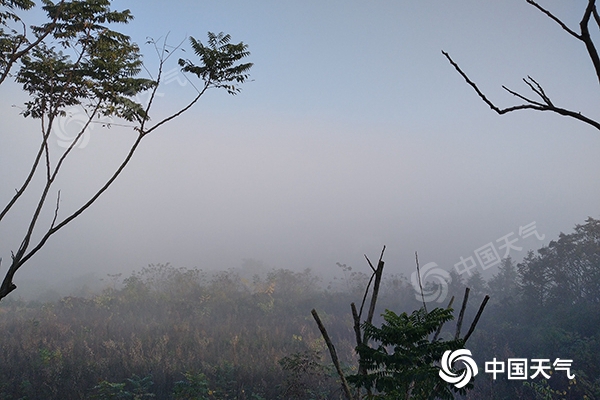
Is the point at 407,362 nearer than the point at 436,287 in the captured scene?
Yes

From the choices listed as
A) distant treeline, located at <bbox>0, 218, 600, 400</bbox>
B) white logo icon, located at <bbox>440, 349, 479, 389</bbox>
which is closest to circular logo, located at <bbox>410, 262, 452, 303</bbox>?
distant treeline, located at <bbox>0, 218, 600, 400</bbox>

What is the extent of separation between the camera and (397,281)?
95.3 feet

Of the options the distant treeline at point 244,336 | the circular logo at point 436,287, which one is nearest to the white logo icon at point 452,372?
the distant treeline at point 244,336

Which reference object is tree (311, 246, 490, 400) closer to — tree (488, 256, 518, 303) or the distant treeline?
the distant treeline

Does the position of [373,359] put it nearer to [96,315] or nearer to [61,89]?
[61,89]

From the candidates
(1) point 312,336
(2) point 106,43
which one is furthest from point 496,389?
(2) point 106,43

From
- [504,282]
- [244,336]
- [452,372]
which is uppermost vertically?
[504,282]

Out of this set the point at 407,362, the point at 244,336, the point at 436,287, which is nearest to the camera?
the point at 407,362

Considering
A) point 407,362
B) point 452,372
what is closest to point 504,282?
point 452,372

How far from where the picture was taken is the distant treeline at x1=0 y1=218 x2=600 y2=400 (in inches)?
413

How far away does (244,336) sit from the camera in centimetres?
1631

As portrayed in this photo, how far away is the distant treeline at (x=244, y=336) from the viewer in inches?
413

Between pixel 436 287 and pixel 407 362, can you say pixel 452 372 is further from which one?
pixel 436 287

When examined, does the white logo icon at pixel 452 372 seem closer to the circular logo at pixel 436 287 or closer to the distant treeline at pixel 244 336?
the distant treeline at pixel 244 336
